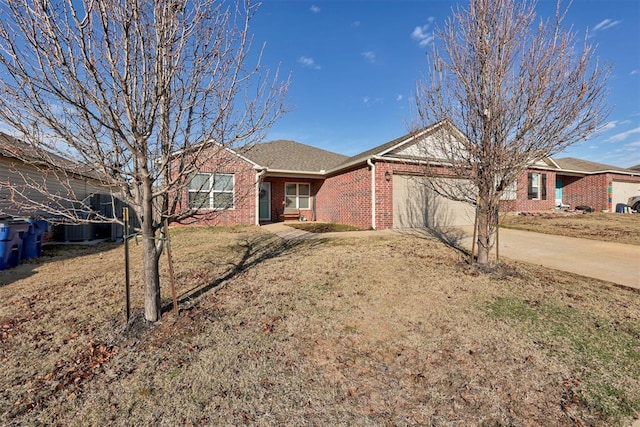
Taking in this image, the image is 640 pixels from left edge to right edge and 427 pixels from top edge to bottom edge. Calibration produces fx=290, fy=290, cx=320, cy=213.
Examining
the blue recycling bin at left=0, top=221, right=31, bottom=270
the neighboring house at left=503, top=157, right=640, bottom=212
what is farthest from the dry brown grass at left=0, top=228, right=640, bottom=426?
the neighboring house at left=503, top=157, right=640, bottom=212

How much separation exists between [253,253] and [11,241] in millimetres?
5159

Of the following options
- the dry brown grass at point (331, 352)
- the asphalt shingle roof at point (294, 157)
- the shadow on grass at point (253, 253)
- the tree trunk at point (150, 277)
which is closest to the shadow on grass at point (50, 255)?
the dry brown grass at point (331, 352)

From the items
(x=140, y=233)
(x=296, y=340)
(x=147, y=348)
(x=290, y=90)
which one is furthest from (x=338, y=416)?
(x=290, y=90)

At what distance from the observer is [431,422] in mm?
2002

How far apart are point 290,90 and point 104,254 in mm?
7568

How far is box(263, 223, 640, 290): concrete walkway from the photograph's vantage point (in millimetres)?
5352

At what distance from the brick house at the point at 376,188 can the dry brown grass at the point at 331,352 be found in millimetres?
3026

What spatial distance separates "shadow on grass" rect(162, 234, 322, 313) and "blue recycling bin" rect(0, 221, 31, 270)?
4762mm

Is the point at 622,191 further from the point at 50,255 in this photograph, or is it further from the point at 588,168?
the point at 50,255

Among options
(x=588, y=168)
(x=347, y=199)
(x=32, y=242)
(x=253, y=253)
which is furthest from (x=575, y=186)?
(x=32, y=242)

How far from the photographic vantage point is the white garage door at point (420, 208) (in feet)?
38.1

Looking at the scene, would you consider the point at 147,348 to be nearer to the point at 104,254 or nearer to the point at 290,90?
the point at 290,90

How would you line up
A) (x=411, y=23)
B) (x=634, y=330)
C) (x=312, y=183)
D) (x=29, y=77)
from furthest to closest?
(x=312, y=183), (x=411, y=23), (x=634, y=330), (x=29, y=77)

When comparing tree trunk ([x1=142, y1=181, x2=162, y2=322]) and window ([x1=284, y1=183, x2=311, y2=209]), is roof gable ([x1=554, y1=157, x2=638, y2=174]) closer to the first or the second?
window ([x1=284, y1=183, x2=311, y2=209])
